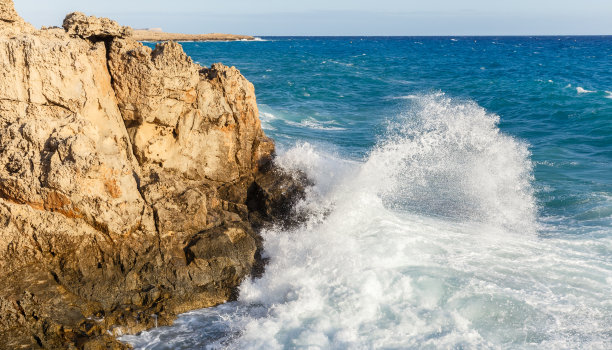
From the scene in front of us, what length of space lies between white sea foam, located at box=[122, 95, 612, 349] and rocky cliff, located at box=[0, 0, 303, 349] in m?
0.53

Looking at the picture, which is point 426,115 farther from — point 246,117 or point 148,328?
point 148,328

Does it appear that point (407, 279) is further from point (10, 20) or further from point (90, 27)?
point (10, 20)

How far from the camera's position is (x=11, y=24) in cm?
761

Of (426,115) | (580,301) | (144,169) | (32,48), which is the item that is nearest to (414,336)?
(580,301)

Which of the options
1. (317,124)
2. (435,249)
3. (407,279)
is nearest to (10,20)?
(407,279)

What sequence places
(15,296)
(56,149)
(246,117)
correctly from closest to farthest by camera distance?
(15,296) → (56,149) → (246,117)

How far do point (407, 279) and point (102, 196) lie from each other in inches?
168

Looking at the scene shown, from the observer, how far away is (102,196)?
6.55 metres

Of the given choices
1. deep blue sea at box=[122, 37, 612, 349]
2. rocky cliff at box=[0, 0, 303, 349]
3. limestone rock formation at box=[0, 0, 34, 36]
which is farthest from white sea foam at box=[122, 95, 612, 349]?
limestone rock formation at box=[0, 0, 34, 36]

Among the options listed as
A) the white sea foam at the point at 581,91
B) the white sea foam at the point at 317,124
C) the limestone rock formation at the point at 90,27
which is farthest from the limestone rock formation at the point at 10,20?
the white sea foam at the point at 581,91

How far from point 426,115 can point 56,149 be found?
1546cm

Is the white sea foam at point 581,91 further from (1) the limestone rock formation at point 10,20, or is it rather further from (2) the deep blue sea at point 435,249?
(1) the limestone rock formation at point 10,20

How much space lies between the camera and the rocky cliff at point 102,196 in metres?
6.20

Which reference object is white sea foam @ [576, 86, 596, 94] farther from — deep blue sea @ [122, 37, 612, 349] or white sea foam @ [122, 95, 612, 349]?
white sea foam @ [122, 95, 612, 349]
